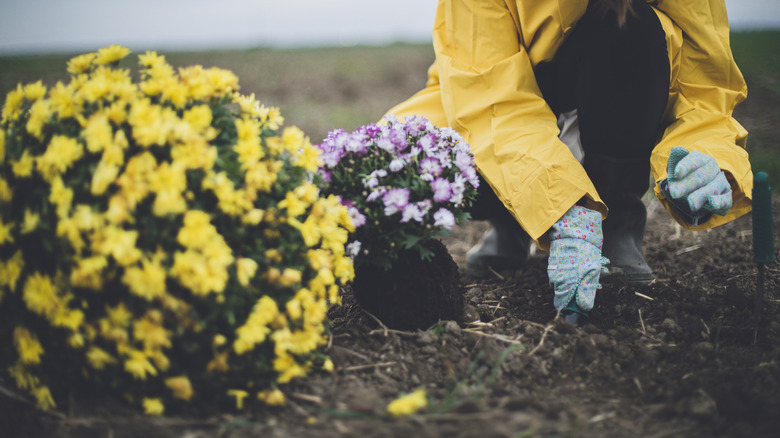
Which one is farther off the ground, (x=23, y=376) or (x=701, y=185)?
(x=701, y=185)

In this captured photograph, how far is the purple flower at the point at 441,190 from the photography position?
1635mm

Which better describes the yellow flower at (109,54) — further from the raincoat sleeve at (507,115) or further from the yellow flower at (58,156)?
the raincoat sleeve at (507,115)

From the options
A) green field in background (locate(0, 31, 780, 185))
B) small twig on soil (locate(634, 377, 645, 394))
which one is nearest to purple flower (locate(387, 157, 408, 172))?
small twig on soil (locate(634, 377, 645, 394))

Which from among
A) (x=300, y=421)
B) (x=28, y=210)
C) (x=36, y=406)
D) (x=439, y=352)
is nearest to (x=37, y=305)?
(x=28, y=210)

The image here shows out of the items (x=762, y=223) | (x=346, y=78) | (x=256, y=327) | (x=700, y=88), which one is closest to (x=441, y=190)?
(x=256, y=327)

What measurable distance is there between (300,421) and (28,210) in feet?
2.84

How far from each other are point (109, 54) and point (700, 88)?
2.15 meters

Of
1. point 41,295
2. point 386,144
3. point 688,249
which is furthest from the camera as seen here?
point 688,249

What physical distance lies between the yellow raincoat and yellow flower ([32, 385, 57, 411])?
1.53 metres

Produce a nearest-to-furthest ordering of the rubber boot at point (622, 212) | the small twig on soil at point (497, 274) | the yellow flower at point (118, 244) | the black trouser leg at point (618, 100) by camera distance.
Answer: the yellow flower at point (118, 244) < the black trouser leg at point (618, 100) < the rubber boot at point (622, 212) < the small twig on soil at point (497, 274)

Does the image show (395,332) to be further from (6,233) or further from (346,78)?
(346,78)

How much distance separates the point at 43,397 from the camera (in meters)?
1.38

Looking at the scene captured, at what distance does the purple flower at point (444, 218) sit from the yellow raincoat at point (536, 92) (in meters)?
0.34

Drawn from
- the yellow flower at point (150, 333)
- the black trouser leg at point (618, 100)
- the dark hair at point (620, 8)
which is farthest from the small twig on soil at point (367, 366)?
the dark hair at point (620, 8)
